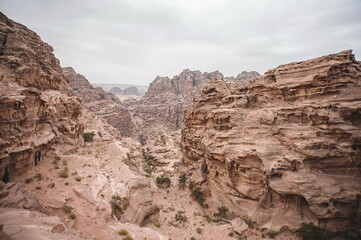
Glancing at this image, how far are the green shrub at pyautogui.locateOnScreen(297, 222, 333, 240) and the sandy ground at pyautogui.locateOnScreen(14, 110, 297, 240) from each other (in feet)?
4.76

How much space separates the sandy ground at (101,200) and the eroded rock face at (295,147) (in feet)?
11.0

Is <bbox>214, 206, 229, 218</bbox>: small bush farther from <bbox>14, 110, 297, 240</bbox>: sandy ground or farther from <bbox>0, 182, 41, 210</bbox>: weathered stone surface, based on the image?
<bbox>0, 182, 41, 210</bbox>: weathered stone surface

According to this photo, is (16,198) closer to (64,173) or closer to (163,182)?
(64,173)

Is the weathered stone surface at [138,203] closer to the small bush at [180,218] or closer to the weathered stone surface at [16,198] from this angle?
the small bush at [180,218]

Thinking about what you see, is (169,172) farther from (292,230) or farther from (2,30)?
(2,30)

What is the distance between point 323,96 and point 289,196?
12.0m

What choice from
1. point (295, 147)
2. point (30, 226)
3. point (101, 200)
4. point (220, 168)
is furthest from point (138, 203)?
point (295, 147)

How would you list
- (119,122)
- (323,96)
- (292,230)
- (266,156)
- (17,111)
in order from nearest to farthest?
(17,111)
(292,230)
(266,156)
(323,96)
(119,122)

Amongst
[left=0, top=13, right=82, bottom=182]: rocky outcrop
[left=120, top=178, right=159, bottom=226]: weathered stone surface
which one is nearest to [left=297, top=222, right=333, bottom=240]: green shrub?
[left=120, top=178, right=159, bottom=226]: weathered stone surface

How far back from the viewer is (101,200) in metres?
14.6

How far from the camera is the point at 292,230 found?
17.0 meters

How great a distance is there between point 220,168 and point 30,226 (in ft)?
65.4

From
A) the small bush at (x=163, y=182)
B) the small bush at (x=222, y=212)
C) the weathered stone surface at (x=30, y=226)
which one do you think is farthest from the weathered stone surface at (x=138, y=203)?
the small bush at (x=163, y=182)

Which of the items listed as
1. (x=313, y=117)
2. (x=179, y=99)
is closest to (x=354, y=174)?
(x=313, y=117)
